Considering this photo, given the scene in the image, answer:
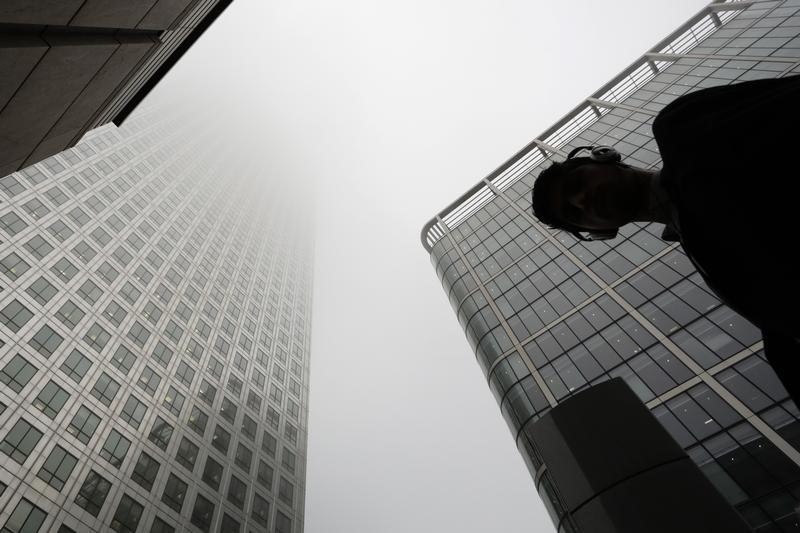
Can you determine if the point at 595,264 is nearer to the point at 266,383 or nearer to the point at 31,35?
the point at 31,35

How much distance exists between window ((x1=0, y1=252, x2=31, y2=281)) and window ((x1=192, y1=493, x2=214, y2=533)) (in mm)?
25039

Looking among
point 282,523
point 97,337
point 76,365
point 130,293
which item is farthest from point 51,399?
point 282,523

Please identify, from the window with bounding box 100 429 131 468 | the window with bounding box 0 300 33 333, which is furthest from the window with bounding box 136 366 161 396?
the window with bounding box 0 300 33 333

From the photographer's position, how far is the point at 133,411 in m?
37.6

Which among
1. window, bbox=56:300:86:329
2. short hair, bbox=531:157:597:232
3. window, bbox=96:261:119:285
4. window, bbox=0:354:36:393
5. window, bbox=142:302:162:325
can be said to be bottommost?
short hair, bbox=531:157:597:232

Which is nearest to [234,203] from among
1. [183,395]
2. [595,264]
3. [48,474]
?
[183,395]

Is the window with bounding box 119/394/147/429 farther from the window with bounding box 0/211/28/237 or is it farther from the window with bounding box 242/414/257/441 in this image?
the window with bounding box 0/211/28/237

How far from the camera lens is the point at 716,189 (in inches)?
77.7

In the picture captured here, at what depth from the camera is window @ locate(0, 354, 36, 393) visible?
30.9 m

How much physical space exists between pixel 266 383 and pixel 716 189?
59.4 m

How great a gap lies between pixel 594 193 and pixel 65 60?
27.2ft

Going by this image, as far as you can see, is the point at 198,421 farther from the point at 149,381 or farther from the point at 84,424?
the point at 84,424

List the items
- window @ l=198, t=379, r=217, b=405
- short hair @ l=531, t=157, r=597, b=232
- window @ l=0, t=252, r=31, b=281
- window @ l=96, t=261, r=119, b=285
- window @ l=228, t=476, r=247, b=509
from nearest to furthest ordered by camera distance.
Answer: short hair @ l=531, t=157, r=597, b=232, window @ l=0, t=252, r=31, b=281, window @ l=228, t=476, r=247, b=509, window @ l=96, t=261, r=119, b=285, window @ l=198, t=379, r=217, b=405

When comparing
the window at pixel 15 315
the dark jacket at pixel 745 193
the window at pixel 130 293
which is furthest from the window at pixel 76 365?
the dark jacket at pixel 745 193
